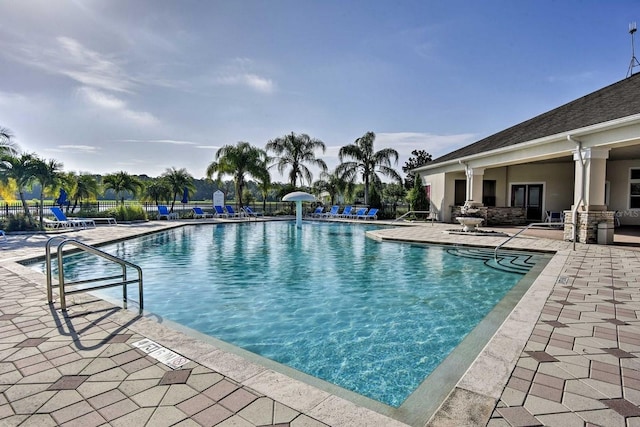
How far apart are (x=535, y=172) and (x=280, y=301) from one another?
1769 centimetres

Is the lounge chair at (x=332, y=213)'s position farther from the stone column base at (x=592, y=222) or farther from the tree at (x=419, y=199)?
the stone column base at (x=592, y=222)

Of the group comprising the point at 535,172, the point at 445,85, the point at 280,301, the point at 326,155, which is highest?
the point at 445,85

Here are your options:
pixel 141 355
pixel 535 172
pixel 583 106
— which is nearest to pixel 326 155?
pixel 535 172

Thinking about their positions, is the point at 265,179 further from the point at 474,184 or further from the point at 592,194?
the point at 592,194

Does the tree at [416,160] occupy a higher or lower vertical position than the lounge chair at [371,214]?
higher

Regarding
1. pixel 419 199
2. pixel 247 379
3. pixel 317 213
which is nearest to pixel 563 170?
pixel 419 199

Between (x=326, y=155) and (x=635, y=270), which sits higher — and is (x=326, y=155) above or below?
above

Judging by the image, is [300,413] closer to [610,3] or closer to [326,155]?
[610,3]

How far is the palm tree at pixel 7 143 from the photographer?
1434 centimetres

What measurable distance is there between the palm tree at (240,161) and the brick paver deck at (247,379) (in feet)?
72.4

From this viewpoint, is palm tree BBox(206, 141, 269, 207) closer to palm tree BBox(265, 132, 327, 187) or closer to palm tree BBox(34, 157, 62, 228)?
palm tree BBox(265, 132, 327, 187)

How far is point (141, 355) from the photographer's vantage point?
10.3 feet

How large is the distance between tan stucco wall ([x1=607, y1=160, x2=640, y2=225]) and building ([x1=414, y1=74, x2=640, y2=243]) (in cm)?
3

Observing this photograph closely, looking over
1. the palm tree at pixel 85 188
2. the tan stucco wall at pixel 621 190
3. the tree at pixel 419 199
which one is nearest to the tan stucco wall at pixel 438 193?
the tree at pixel 419 199
